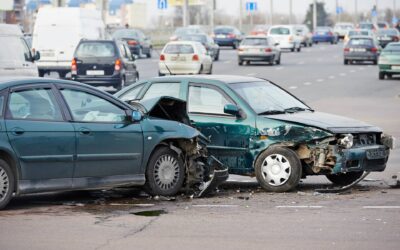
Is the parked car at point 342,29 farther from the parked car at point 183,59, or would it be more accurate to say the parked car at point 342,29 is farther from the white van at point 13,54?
the white van at point 13,54

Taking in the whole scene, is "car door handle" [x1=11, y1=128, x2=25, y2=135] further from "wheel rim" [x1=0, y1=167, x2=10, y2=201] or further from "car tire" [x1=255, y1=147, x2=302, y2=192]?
"car tire" [x1=255, y1=147, x2=302, y2=192]

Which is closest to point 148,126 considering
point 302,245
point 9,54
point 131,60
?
point 302,245

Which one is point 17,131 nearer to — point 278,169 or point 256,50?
point 278,169

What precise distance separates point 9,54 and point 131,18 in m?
139

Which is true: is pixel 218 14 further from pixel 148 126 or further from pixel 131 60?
pixel 148 126

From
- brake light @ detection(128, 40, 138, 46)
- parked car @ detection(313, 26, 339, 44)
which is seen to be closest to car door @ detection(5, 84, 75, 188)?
brake light @ detection(128, 40, 138, 46)

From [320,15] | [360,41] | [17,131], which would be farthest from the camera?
[320,15]

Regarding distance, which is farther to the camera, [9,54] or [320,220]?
[9,54]

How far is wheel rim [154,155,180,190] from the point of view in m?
12.2

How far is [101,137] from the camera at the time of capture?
11.6 m

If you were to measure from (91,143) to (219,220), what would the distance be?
73.2 inches

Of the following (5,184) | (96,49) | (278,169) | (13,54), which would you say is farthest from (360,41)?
(5,184)

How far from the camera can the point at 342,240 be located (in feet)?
30.2

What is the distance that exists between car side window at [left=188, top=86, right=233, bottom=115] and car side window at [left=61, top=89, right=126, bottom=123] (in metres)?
1.62
